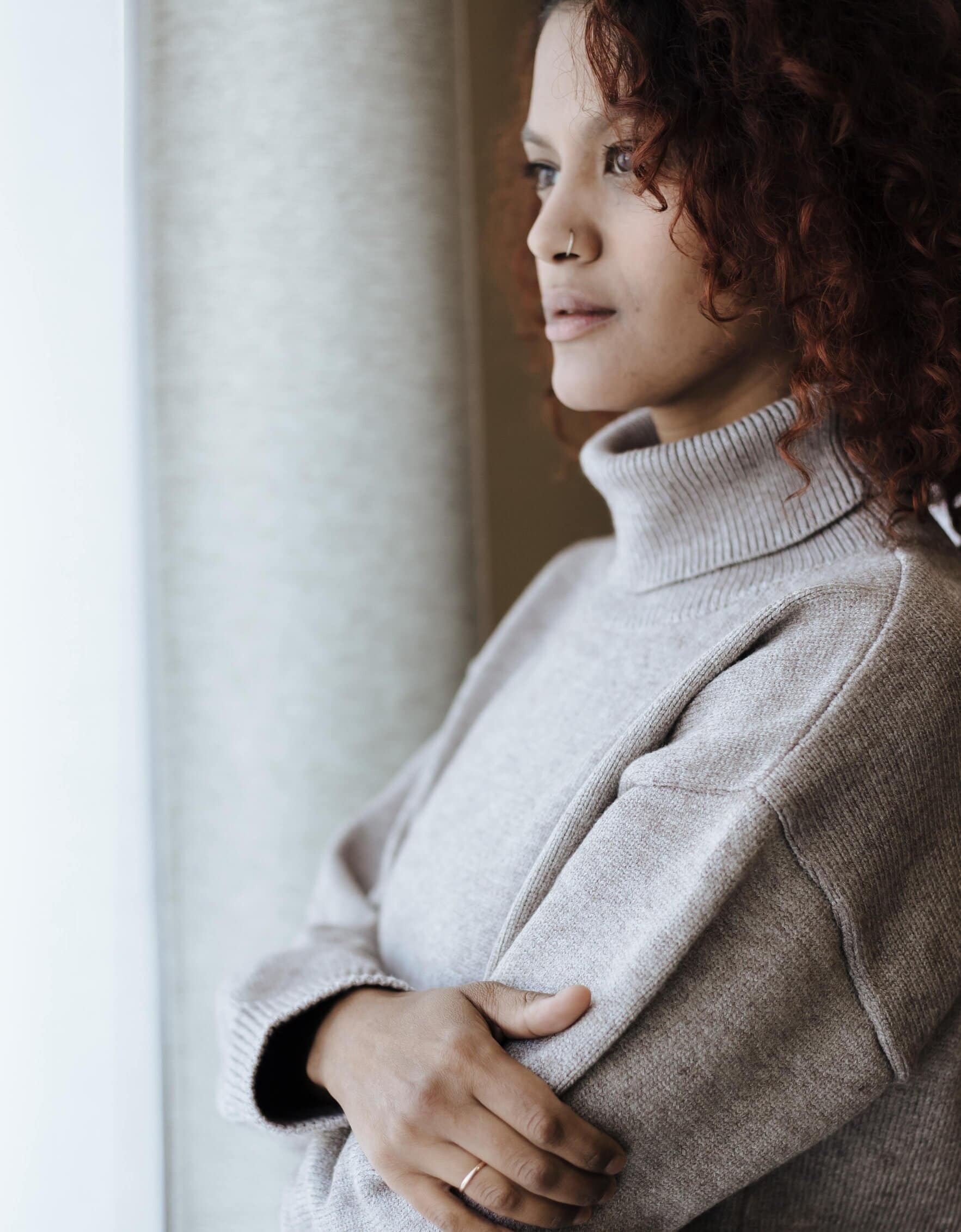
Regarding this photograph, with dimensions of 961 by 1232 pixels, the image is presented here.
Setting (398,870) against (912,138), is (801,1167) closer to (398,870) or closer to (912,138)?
(398,870)

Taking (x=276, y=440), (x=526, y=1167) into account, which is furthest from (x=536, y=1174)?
(x=276, y=440)

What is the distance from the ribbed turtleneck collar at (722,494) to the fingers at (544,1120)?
440 millimetres

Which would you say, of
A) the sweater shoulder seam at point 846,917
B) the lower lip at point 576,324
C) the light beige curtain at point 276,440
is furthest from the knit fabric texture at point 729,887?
the light beige curtain at point 276,440

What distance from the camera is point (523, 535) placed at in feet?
6.73

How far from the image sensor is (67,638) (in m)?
1.05

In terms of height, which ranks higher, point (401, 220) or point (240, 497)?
point (401, 220)

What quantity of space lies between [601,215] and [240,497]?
673 mm

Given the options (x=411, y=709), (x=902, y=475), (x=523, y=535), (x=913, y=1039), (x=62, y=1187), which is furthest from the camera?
(x=523, y=535)

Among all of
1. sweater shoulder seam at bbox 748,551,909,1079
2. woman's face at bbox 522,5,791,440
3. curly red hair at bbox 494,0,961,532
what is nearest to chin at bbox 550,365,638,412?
woman's face at bbox 522,5,791,440

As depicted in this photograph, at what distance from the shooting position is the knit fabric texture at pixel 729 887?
0.68 m

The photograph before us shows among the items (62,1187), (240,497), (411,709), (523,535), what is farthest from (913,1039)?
(523,535)

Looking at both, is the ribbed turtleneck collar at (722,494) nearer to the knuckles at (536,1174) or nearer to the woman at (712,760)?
the woman at (712,760)

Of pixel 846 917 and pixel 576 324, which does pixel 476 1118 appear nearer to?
pixel 846 917

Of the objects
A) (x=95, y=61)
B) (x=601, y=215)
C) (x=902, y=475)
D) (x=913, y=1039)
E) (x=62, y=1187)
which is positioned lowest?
(x=62, y=1187)
